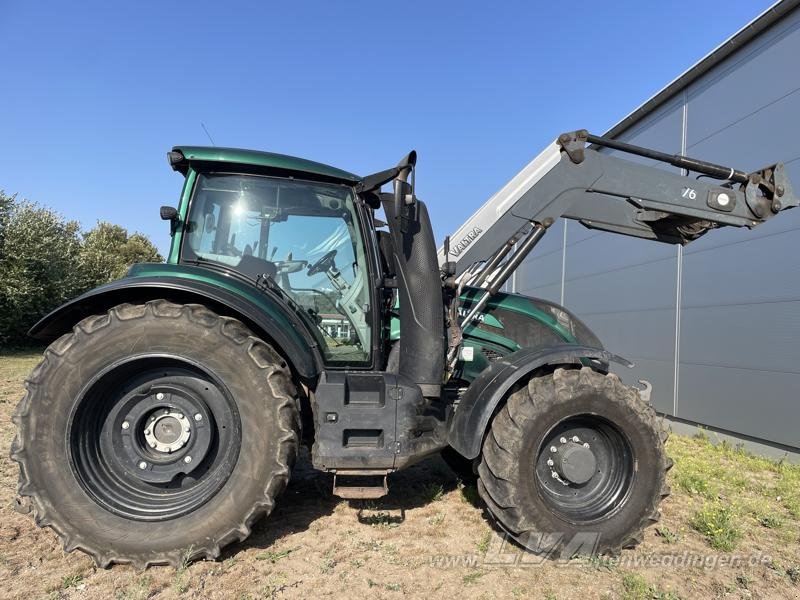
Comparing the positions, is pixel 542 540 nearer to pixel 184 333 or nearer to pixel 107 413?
pixel 184 333

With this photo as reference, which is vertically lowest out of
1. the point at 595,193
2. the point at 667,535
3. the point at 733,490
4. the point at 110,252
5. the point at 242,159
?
the point at 667,535

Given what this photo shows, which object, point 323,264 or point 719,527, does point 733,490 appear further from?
point 323,264

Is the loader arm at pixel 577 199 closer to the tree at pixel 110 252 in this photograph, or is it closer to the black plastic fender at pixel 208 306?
the black plastic fender at pixel 208 306

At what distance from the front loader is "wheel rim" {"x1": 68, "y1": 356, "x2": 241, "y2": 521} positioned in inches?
0.5

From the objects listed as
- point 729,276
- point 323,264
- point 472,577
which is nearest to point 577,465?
point 472,577

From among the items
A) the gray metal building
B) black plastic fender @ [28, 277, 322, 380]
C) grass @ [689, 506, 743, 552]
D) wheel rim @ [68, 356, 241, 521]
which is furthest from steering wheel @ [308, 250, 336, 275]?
the gray metal building

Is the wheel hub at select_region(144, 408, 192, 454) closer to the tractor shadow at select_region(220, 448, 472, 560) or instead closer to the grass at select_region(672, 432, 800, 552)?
the tractor shadow at select_region(220, 448, 472, 560)

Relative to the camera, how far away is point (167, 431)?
10.2 ft

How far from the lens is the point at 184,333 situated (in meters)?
3.00

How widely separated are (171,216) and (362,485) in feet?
7.31

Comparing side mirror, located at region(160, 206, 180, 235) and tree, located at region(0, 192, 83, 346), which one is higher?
tree, located at region(0, 192, 83, 346)

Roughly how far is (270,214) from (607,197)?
2.76 m

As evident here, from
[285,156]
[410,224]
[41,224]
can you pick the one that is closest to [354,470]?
[410,224]

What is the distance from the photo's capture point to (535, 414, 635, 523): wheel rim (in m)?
3.37
